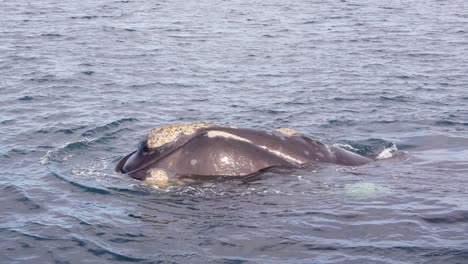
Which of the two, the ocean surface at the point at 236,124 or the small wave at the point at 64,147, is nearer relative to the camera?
the ocean surface at the point at 236,124

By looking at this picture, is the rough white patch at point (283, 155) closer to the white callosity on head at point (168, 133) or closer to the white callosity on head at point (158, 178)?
the white callosity on head at point (168, 133)

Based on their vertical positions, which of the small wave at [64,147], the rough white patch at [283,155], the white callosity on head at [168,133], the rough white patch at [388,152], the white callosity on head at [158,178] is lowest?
the small wave at [64,147]

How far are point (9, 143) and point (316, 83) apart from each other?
879 centimetres

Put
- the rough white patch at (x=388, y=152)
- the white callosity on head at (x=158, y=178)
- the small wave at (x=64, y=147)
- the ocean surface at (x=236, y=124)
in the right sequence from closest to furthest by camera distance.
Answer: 1. the ocean surface at (x=236, y=124)
2. the white callosity on head at (x=158, y=178)
3. the rough white patch at (x=388, y=152)
4. the small wave at (x=64, y=147)

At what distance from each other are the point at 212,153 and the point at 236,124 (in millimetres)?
5444

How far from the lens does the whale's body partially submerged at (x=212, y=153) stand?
33.8 feet

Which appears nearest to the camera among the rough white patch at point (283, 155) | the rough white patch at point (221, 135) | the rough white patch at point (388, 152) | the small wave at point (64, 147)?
the rough white patch at point (221, 135)

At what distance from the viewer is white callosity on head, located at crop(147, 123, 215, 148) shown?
10500 millimetres

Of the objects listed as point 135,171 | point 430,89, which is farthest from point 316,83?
point 135,171

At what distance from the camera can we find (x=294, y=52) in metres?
24.6

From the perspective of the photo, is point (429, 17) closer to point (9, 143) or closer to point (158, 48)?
point (158, 48)

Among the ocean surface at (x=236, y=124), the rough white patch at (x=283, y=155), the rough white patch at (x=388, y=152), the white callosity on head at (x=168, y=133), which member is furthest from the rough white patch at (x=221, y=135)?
the rough white patch at (x=388, y=152)

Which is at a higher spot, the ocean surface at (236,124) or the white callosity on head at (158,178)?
the white callosity on head at (158,178)

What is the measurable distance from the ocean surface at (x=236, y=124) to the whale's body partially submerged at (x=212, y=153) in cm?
21
